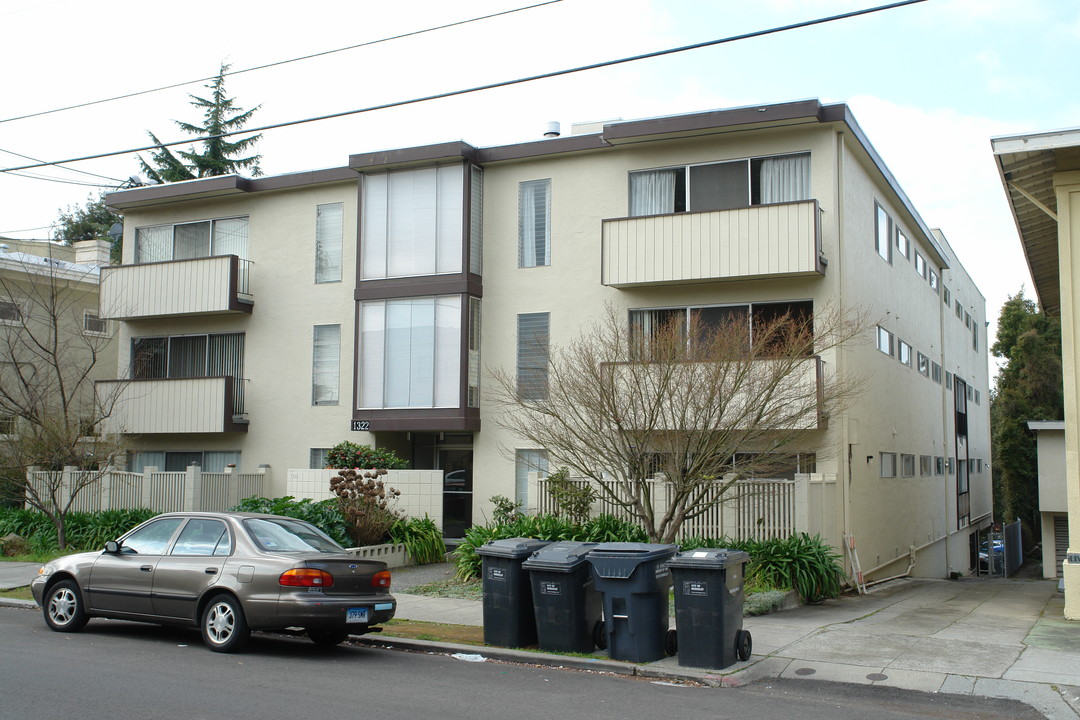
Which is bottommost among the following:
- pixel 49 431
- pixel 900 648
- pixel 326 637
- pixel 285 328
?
pixel 900 648

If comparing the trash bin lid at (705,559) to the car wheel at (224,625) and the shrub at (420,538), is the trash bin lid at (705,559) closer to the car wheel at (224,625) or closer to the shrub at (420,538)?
the car wheel at (224,625)

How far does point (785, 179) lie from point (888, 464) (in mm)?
7219

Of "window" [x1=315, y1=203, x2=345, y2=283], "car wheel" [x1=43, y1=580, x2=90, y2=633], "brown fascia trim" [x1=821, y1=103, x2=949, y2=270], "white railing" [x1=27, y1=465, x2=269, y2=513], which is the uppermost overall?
"brown fascia trim" [x1=821, y1=103, x2=949, y2=270]

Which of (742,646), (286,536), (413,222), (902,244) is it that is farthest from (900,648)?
(902,244)

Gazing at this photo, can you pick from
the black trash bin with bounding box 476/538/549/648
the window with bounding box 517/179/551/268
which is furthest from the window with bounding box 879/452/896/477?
the black trash bin with bounding box 476/538/549/648

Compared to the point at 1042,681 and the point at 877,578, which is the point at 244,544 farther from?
the point at 877,578

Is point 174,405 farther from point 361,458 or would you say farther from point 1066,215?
point 1066,215

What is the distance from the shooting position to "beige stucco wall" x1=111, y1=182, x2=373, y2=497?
2233cm

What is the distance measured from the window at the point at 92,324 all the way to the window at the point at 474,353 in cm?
1366

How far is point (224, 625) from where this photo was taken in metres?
10.2

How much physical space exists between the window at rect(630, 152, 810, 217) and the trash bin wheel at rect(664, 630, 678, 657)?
10081mm

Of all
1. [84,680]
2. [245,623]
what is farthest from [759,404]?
[84,680]

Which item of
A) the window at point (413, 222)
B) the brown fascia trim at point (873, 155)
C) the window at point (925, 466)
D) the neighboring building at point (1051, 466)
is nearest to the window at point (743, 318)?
the brown fascia trim at point (873, 155)

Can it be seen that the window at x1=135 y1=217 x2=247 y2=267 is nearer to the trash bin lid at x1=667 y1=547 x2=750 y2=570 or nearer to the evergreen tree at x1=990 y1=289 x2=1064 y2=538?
the trash bin lid at x1=667 y1=547 x2=750 y2=570
